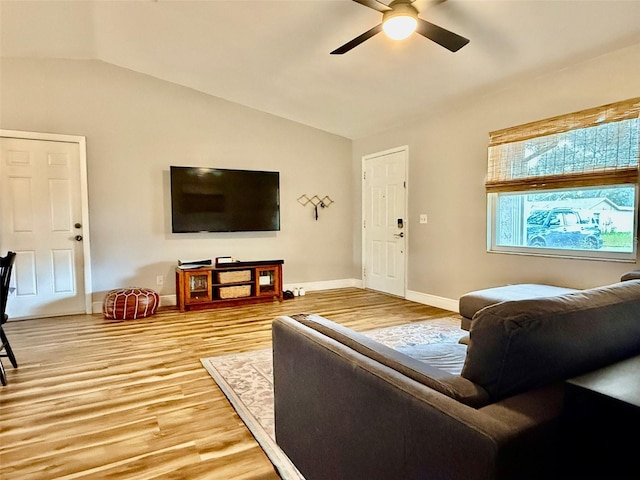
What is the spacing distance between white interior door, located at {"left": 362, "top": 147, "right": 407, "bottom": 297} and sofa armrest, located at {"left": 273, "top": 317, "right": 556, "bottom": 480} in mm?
3787

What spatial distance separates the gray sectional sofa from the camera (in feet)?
2.57

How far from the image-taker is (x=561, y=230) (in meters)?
3.44

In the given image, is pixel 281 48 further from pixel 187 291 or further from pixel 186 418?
pixel 186 418

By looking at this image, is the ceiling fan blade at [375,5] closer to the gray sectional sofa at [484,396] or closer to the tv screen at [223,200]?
the gray sectional sofa at [484,396]

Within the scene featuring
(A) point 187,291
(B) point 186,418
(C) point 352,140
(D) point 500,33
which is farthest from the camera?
(C) point 352,140

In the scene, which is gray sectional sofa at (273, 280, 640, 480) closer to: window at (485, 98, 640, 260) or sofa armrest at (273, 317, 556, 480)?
sofa armrest at (273, 317, 556, 480)

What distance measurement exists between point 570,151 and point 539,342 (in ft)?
9.98

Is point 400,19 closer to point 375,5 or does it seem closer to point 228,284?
point 375,5

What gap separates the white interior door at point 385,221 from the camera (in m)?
5.14

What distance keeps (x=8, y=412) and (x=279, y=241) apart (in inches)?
148

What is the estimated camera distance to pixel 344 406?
118 centimetres

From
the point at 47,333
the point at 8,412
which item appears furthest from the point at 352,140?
the point at 8,412

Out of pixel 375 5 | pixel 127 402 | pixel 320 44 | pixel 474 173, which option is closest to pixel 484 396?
pixel 127 402

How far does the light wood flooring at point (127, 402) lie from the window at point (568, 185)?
4.48ft
